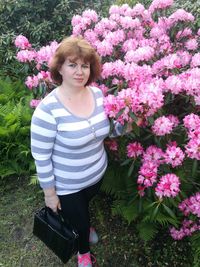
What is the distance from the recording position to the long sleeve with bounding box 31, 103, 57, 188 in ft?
7.69

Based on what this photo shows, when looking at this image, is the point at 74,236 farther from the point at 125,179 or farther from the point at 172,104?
the point at 172,104

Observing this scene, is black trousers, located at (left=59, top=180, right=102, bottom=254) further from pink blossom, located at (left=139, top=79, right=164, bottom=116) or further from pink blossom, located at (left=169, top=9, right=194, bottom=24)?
pink blossom, located at (left=169, top=9, right=194, bottom=24)

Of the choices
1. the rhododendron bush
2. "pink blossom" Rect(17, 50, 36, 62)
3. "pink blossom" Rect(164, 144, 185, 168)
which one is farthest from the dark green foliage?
"pink blossom" Rect(164, 144, 185, 168)

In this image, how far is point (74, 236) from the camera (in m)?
2.80

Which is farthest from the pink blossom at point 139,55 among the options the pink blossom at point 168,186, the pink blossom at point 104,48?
the pink blossom at point 168,186

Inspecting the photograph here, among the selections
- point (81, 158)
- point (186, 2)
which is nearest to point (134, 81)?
point (81, 158)

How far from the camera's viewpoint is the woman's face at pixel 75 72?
231cm

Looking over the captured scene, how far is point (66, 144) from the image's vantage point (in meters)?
2.45

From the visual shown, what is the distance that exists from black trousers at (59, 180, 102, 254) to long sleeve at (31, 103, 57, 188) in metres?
0.33

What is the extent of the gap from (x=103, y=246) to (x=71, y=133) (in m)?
1.49

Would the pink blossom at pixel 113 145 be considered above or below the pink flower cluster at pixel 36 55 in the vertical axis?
below

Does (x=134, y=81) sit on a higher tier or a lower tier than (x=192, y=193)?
higher

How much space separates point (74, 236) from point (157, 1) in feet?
8.36

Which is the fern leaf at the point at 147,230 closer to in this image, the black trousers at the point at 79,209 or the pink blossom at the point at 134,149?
the black trousers at the point at 79,209
